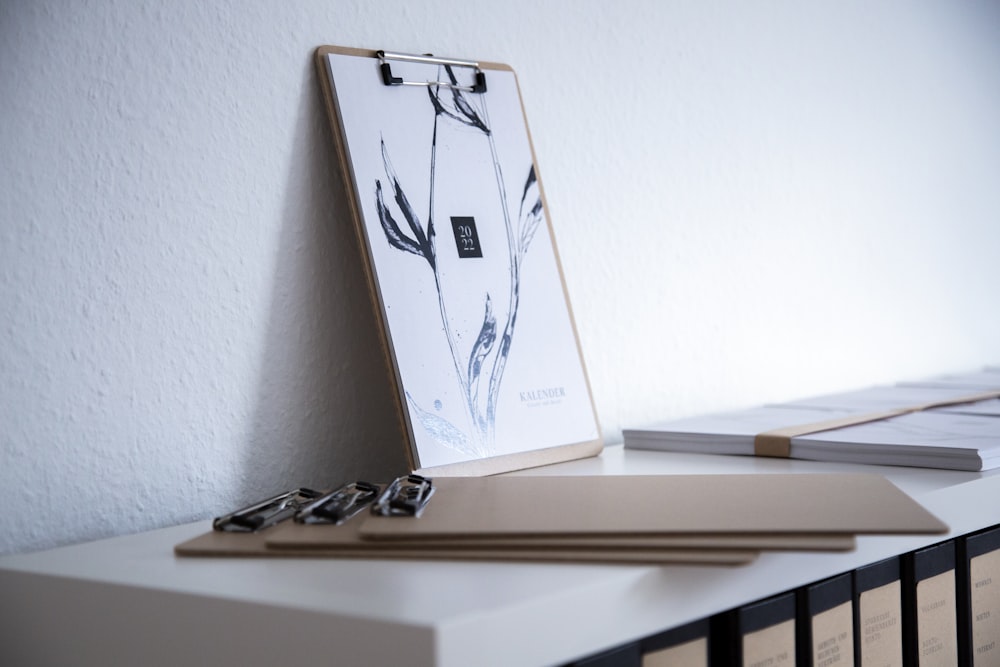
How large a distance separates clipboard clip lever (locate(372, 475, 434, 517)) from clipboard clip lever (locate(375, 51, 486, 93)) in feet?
1.33

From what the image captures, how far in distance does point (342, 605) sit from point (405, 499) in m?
0.18

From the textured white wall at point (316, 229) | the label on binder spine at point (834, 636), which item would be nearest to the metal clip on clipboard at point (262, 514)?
→ the textured white wall at point (316, 229)

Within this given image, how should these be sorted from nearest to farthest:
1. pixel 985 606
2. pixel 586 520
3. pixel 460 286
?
pixel 586 520 < pixel 985 606 < pixel 460 286

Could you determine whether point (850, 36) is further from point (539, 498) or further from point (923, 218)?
point (539, 498)

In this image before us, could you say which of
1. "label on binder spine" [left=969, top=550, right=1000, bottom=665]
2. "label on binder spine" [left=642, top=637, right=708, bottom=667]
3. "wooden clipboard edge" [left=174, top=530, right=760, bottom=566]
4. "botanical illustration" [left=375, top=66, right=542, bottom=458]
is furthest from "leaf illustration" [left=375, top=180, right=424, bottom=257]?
"label on binder spine" [left=969, top=550, right=1000, bottom=665]

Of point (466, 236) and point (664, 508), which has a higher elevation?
point (466, 236)

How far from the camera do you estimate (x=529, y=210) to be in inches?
41.5

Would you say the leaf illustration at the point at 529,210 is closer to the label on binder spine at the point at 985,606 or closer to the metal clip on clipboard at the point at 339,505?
the metal clip on clipboard at the point at 339,505

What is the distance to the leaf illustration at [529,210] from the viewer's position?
104 cm

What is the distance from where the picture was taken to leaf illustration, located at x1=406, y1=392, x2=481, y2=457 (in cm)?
90

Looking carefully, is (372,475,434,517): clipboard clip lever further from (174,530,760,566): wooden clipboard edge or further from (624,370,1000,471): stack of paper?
(624,370,1000,471): stack of paper

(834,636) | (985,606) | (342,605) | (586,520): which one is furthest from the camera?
(985,606)

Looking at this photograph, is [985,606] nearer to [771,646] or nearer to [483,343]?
[771,646]

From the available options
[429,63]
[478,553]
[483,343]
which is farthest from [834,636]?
[429,63]
